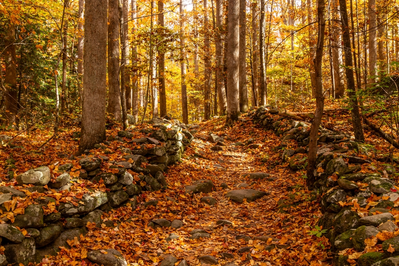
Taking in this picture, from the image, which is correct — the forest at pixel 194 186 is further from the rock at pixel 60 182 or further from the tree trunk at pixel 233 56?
the tree trunk at pixel 233 56

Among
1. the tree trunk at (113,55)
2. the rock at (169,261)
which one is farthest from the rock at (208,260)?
the tree trunk at (113,55)

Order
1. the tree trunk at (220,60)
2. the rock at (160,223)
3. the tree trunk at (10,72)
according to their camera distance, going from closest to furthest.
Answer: the rock at (160,223) → the tree trunk at (10,72) → the tree trunk at (220,60)

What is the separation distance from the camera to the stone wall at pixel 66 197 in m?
3.69

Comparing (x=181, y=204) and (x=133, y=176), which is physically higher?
(x=133, y=176)

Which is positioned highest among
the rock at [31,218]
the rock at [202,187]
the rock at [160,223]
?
the rock at [31,218]

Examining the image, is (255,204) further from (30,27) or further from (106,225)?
(30,27)

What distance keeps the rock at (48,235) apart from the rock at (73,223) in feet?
0.56

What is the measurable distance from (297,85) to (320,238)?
2355 centimetres

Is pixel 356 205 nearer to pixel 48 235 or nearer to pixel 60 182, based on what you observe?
pixel 48 235

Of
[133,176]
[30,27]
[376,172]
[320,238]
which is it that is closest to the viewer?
[320,238]

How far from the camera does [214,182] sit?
7930 mm

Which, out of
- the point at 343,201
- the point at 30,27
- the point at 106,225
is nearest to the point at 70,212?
the point at 106,225

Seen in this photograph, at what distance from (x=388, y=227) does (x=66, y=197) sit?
474 cm

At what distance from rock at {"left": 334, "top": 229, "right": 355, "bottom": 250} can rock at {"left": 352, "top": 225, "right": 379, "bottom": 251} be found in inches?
4.4
